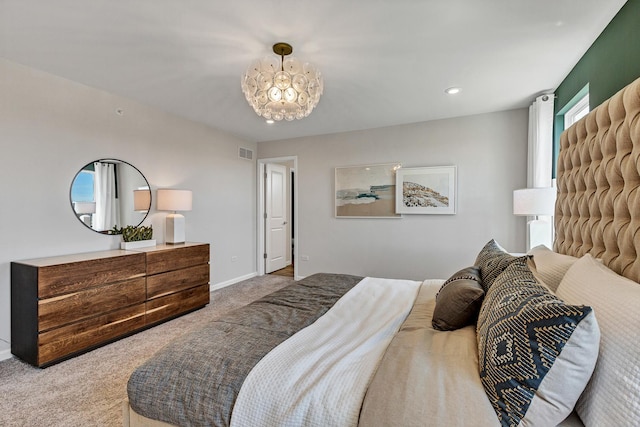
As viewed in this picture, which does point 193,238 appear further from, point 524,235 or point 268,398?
point 524,235

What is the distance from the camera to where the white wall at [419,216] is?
12.2 feet

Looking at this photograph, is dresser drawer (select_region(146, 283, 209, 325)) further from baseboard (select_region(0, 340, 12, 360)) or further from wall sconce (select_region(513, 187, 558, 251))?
wall sconce (select_region(513, 187, 558, 251))

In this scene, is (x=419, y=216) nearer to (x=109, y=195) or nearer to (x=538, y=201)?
(x=538, y=201)

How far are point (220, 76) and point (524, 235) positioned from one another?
3894 millimetres

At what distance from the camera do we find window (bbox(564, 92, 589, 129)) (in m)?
2.50

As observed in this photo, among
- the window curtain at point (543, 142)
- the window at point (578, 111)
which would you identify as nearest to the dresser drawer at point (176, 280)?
the window curtain at point (543, 142)

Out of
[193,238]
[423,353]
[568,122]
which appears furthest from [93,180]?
[568,122]

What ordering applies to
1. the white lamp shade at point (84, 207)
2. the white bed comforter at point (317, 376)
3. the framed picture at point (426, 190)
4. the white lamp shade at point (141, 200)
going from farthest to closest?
the framed picture at point (426, 190)
the white lamp shade at point (141, 200)
the white lamp shade at point (84, 207)
the white bed comforter at point (317, 376)

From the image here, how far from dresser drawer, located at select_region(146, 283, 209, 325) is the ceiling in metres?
2.21

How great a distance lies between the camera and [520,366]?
0.90 m

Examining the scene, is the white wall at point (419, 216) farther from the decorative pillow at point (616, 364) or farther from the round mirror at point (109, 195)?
the decorative pillow at point (616, 364)

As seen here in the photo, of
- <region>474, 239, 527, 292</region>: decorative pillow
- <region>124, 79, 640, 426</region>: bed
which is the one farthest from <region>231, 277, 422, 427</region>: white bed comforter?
<region>474, 239, 527, 292</region>: decorative pillow

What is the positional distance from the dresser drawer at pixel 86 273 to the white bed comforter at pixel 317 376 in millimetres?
2154

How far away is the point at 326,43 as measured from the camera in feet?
7.11
